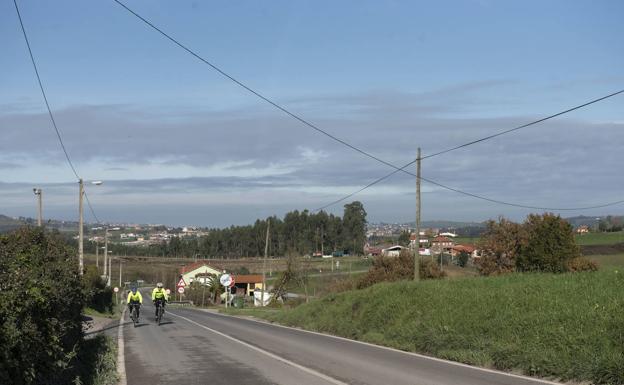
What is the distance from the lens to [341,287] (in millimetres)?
37375

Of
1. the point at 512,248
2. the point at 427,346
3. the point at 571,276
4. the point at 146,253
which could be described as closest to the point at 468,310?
the point at 427,346

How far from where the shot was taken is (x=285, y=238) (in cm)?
13238

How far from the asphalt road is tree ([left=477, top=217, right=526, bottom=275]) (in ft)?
136

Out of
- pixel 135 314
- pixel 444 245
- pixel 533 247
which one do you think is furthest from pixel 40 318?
pixel 444 245

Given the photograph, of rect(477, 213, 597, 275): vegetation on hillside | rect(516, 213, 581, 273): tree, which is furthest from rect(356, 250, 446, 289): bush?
rect(516, 213, 581, 273): tree

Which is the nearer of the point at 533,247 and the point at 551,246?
the point at 551,246

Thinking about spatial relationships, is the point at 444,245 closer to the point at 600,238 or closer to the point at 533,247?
the point at 600,238

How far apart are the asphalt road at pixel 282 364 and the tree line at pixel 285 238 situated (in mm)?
93181

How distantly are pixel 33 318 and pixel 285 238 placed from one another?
408ft

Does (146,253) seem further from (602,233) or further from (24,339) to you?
(24,339)

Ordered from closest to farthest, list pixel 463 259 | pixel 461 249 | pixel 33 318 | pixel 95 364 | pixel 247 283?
Answer: pixel 33 318, pixel 95 364, pixel 463 259, pixel 461 249, pixel 247 283

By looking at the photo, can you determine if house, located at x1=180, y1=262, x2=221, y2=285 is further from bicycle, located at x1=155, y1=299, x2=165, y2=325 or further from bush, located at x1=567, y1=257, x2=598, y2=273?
bicycle, located at x1=155, y1=299, x2=165, y2=325

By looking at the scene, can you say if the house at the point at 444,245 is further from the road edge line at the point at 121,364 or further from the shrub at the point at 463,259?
the road edge line at the point at 121,364

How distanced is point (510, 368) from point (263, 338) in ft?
30.1
